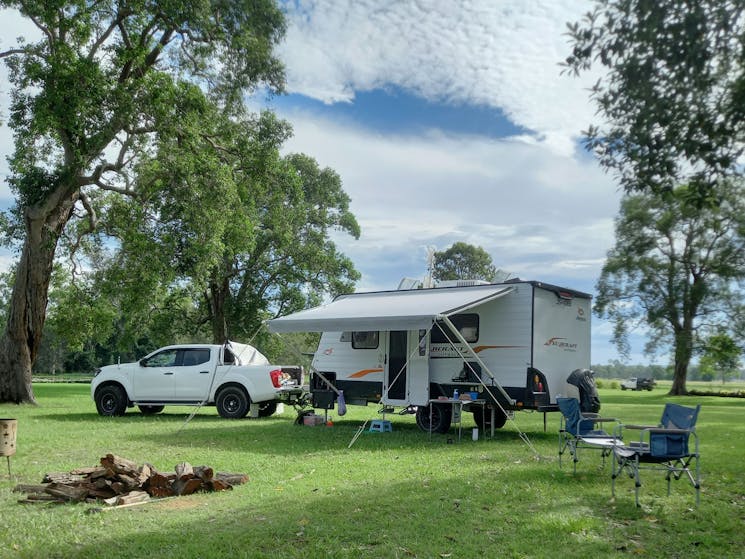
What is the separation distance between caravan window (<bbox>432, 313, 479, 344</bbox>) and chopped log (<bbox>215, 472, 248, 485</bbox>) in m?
6.08

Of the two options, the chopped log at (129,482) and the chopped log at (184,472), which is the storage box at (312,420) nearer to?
the chopped log at (184,472)

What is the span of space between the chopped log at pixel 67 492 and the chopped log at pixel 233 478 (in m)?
1.38

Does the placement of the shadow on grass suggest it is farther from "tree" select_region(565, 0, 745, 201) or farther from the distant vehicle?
the distant vehicle

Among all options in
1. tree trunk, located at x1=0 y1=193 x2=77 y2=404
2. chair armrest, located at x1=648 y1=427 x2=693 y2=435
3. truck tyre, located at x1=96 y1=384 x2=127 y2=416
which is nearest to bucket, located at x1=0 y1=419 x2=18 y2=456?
chair armrest, located at x1=648 y1=427 x2=693 y2=435

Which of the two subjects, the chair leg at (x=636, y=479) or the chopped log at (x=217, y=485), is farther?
the chopped log at (x=217, y=485)

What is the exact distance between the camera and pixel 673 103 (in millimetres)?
5762

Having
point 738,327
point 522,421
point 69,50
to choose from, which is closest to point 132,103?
point 69,50

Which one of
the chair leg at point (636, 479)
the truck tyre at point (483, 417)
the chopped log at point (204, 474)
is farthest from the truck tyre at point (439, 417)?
the chopped log at point (204, 474)

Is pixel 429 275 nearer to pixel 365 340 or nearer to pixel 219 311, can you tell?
pixel 365 340

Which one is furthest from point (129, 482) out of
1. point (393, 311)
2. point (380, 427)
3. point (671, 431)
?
point (380, 427)

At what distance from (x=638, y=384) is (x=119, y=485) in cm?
5687

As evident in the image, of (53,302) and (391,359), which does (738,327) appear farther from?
(53,302)

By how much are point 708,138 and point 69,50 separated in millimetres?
16268

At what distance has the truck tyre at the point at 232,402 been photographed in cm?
1630
